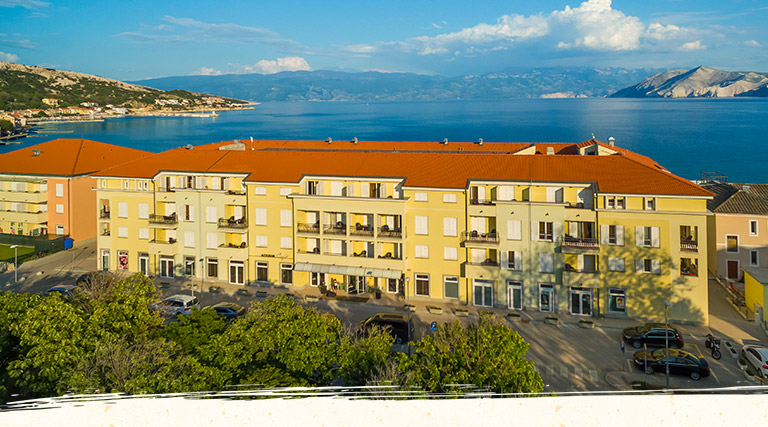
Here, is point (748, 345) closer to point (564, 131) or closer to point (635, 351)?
point (635, 351)

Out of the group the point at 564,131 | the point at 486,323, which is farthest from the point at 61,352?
the point at 564,131

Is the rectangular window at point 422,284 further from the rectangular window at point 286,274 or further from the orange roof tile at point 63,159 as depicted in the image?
the orange roof tile at point 63,159

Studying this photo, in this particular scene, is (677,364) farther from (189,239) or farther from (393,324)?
(189,239)

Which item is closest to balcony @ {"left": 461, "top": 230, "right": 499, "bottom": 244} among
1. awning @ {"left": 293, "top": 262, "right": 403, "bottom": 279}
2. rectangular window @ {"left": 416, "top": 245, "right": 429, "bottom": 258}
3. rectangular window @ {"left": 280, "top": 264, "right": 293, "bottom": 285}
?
rectangular window @ {"left": 416, "top": 245, "right": 429, "bottom": 258}

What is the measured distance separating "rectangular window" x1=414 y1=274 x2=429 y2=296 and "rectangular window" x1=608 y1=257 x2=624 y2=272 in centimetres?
1230

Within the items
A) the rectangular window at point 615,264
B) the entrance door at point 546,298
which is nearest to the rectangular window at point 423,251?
the entrance door at point 546,298

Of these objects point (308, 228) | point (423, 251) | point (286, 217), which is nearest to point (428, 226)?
point (423, 251)

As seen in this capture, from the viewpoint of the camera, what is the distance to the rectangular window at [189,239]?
44.2 metres

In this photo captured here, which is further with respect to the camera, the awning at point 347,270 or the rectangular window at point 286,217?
the rectangular window at point 286,217

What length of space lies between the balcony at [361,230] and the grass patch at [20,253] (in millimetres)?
32715

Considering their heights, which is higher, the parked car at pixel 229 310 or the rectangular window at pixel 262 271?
the rectangular window at pixel 262 271

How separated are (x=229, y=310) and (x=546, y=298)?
21.1 m

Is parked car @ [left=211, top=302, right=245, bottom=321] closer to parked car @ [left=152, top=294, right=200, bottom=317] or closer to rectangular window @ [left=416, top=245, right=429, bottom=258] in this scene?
parked car @ [left=152, top=294, right=200, bottom=317]

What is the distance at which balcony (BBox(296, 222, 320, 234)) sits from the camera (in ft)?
134
